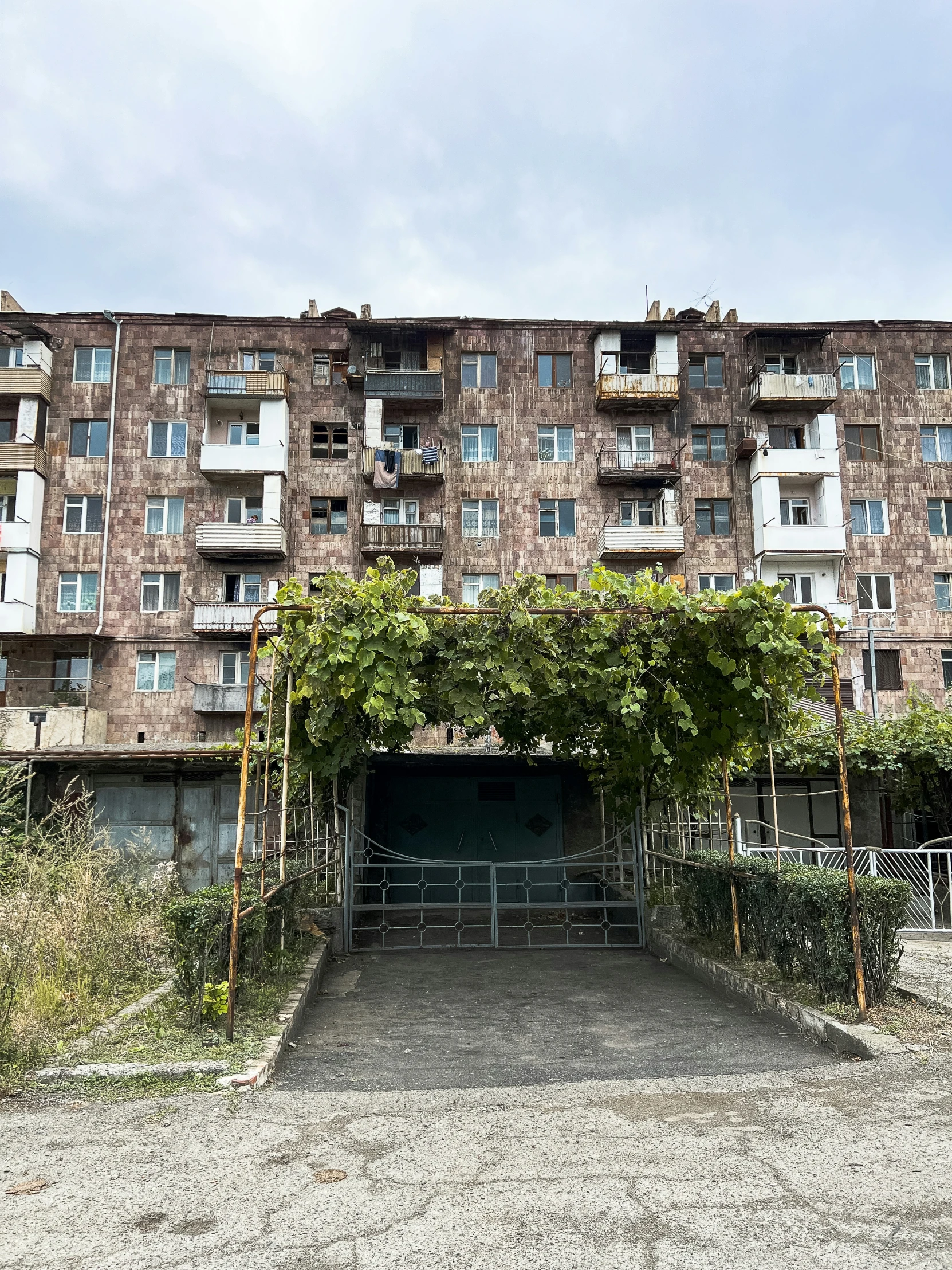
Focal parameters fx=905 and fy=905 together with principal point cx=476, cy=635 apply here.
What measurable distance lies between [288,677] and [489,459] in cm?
2249

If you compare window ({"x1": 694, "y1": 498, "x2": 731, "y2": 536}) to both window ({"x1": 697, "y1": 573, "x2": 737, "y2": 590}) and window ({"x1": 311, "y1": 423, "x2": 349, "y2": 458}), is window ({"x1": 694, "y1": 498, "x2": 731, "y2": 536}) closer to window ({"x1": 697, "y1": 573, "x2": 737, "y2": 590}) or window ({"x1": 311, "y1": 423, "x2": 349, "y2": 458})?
window ({"x1": 697, "y1": 573, "x2": 737, "y2": 590})

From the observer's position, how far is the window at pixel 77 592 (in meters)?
27.9

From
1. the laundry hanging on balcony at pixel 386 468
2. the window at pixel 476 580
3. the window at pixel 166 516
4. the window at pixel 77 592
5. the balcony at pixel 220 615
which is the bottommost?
the balcony at pixel 220 615

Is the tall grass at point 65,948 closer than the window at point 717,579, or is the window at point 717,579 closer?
the tall grass at point 65,948

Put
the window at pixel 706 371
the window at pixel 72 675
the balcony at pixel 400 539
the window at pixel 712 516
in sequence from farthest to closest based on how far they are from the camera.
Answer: the window at pixel 706 371, the window at pixel 712 516, the balcony at pixel 400 539, the window at pixel 72 675

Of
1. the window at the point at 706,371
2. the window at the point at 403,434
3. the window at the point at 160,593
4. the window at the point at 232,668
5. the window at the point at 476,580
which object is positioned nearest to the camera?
the window at the point at 232,668

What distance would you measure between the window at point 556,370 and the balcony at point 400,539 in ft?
20.8

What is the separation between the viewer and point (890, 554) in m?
29.9

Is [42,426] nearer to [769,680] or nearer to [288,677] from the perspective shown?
[288,677]

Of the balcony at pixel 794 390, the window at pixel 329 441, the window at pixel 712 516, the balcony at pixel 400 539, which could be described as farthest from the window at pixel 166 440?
the balcony at pixel 794 390

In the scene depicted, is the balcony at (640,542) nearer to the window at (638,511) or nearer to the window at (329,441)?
the window at (638,511)

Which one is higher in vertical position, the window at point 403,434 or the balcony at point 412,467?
the window at point 403,434

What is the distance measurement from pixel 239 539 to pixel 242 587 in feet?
5.14

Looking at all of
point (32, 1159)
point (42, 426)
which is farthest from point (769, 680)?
point (42, 426)
